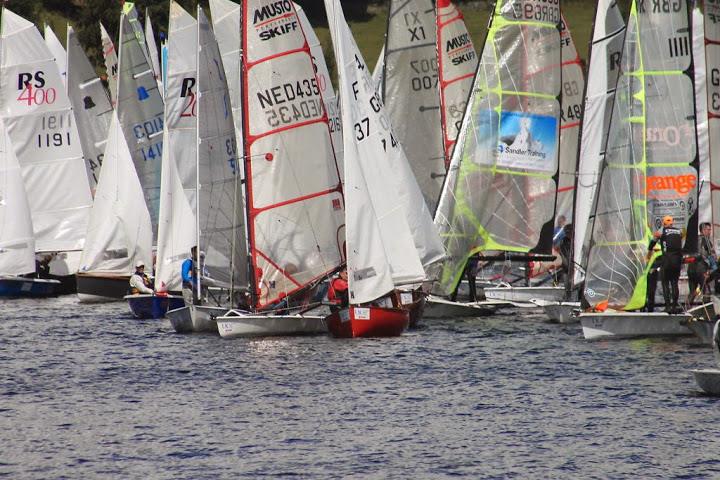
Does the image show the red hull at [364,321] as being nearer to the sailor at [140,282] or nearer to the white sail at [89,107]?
the sailor at [140,282]

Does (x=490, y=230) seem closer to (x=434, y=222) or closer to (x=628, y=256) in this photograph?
(x=434, y=222)

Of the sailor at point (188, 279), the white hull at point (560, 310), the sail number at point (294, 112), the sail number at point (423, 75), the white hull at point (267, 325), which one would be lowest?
the white hull at point (560, 310)

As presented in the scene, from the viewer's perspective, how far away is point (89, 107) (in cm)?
5519

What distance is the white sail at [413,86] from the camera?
45.8m

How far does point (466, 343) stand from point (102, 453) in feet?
40.9

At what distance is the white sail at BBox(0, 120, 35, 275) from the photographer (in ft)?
159

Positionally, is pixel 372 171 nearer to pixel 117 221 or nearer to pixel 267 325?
pixel 267 325

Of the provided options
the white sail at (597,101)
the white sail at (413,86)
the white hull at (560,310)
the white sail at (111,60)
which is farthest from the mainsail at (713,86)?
the white sail at (111,60)

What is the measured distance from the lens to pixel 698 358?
2920 cm

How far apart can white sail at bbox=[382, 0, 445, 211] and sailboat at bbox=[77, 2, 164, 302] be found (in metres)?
7.55

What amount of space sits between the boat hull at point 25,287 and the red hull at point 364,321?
59.8 ft

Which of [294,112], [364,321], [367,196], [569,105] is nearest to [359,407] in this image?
[364,321]

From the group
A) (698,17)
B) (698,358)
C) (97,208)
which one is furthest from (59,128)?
(698,358)

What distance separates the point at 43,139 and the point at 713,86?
76.1ft
